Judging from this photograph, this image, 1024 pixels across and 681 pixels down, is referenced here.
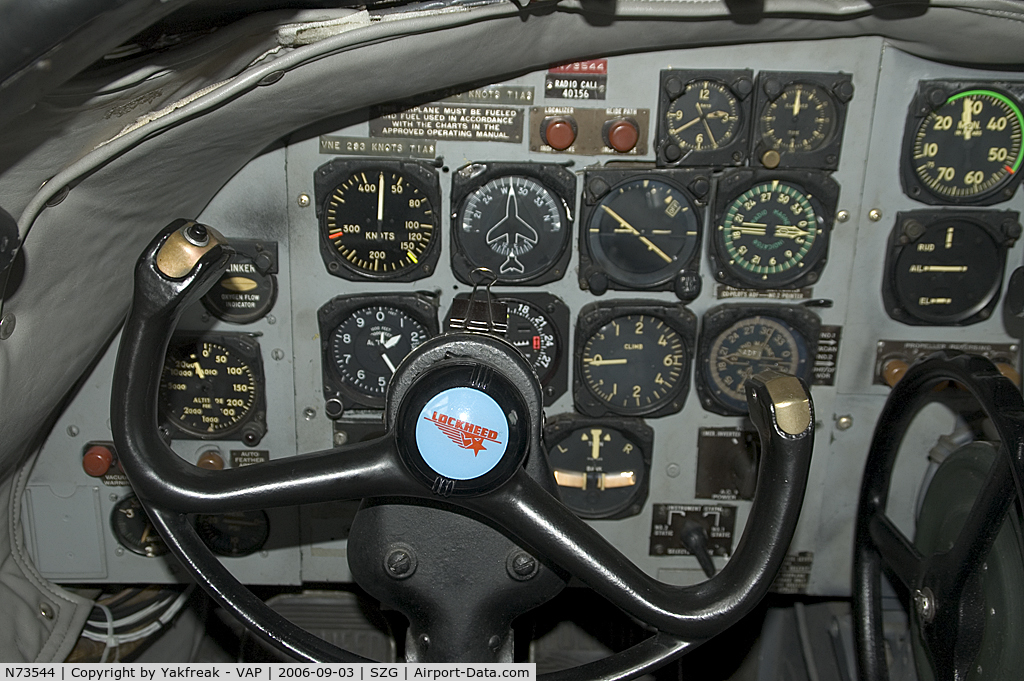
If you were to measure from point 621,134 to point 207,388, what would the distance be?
1.35m

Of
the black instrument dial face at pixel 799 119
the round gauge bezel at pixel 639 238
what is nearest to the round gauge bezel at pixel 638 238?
the round gauge bezel at pixel 639 238

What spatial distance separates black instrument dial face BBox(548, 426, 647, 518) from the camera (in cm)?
249

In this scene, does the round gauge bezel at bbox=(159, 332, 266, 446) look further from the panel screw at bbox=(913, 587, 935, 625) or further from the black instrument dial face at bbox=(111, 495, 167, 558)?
the panel screw at bbox=(913, 587, 935, 625)

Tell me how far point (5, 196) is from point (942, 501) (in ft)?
6.46

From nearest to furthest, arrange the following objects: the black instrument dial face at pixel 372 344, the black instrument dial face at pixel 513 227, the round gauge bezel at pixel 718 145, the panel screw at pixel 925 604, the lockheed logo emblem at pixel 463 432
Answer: the lockheed logo emblem at pixel 463 432
the panel screw at pixel 925 604
the round gauge bezel at pixel 718 145
the black instrument dial face at pixel 513 227
the black instrument dial face at pixel 372 344

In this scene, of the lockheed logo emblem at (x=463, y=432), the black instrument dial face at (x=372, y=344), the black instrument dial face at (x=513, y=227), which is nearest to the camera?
the lockheed logo emblem at (x=463, y=432)

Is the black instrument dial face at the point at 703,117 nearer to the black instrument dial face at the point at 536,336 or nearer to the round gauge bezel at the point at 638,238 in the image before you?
the round gauge bezel at the point at 638,238

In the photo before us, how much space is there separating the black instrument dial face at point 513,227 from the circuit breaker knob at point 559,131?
0.12m

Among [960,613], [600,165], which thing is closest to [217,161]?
[600,165]

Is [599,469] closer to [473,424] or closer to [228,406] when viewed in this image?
[228,406]

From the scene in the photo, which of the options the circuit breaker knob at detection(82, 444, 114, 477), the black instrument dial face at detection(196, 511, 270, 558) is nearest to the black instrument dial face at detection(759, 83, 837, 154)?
the black instrument dial face at detection(196, 511, 270, 558)

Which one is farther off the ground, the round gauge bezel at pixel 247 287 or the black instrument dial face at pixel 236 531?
the round gauge bezel at pixel 247 287

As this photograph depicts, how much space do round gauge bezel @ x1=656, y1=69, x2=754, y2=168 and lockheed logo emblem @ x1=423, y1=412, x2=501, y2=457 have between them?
1383 mm

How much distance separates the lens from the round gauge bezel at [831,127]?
217 cm
